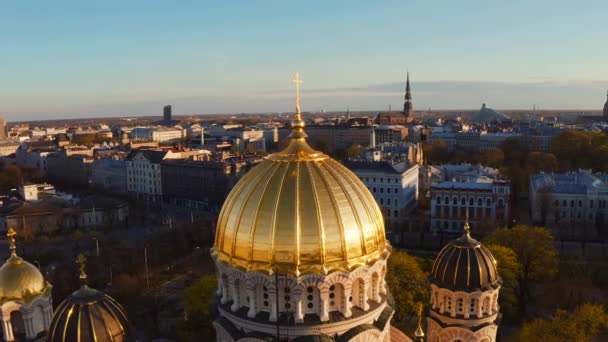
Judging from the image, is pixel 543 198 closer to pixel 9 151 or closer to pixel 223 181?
pixel 223 181

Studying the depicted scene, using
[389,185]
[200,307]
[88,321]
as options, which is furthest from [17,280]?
[389,185]

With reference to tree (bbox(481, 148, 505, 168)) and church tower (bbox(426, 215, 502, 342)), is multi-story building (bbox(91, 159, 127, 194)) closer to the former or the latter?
tree (bbox(481, 148, 505, 168))

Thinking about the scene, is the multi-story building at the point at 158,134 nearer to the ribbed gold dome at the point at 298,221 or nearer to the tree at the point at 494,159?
the tree at the point at 494,159

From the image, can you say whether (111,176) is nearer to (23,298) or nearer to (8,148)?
(8,148)

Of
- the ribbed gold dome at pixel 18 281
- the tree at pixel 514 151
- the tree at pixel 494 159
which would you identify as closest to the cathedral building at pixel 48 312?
the ribbed gold dome at pixel 18 281

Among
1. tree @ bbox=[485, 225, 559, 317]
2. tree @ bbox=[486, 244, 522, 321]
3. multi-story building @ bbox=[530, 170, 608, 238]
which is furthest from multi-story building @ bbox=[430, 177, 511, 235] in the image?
tree @ bbox=[486, 244, 522, 321]

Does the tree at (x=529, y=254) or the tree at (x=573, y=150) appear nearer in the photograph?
the tree at (x=529, y=254)

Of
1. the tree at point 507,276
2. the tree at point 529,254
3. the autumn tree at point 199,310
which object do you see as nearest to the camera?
the autumn tree at point 199,310
